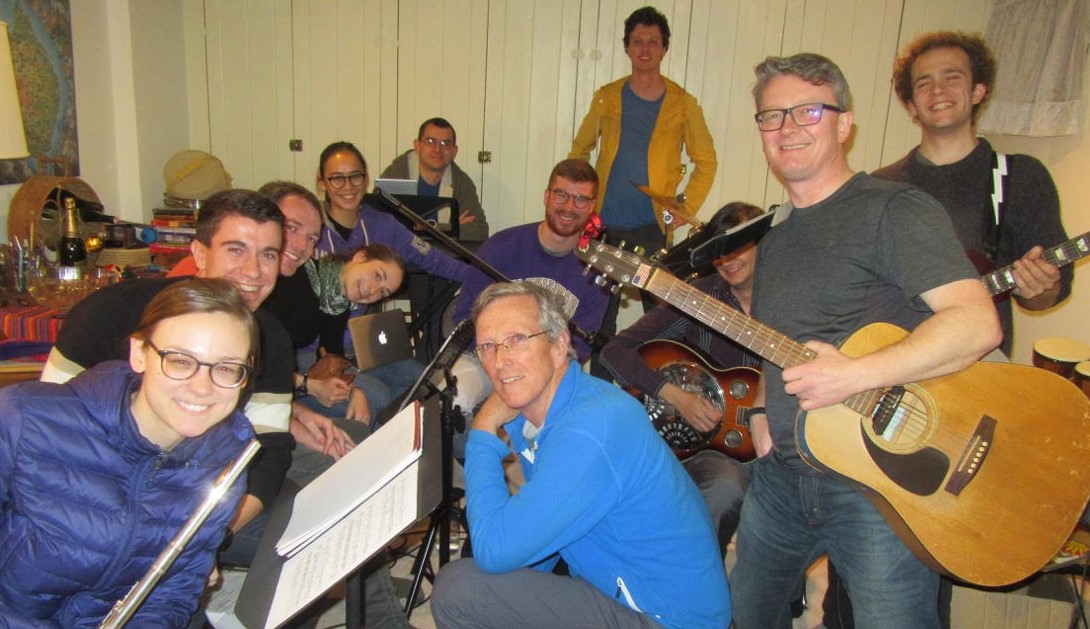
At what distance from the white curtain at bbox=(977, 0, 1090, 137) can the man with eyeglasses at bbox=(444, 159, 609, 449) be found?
2.36 m

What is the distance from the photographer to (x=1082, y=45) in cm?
360

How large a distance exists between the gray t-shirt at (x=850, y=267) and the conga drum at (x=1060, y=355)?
157 centimetres

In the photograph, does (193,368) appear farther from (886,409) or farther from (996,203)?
(996,203)

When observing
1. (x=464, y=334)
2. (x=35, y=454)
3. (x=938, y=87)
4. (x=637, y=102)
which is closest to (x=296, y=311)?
Result: (x=464, y=334)

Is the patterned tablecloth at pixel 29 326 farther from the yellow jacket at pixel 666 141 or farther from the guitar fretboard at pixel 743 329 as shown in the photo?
the yellow jacket at pixel 666 141

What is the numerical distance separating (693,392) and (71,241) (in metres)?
2.52

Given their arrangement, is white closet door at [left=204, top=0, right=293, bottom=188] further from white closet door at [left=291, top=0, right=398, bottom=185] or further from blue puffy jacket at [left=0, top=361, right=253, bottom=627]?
blue puffy jacket at [left=0, top=361, right=253, bottom=627]

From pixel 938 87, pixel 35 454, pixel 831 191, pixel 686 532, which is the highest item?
pixel 938 87

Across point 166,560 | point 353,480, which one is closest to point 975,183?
point 353,480

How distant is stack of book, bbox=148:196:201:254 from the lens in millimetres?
3635

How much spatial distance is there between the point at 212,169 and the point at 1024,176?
4.26 m

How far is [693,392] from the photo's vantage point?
2.55 m

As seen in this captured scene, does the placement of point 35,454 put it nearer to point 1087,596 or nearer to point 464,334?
point 464,334

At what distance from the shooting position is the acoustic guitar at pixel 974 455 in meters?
1.46
